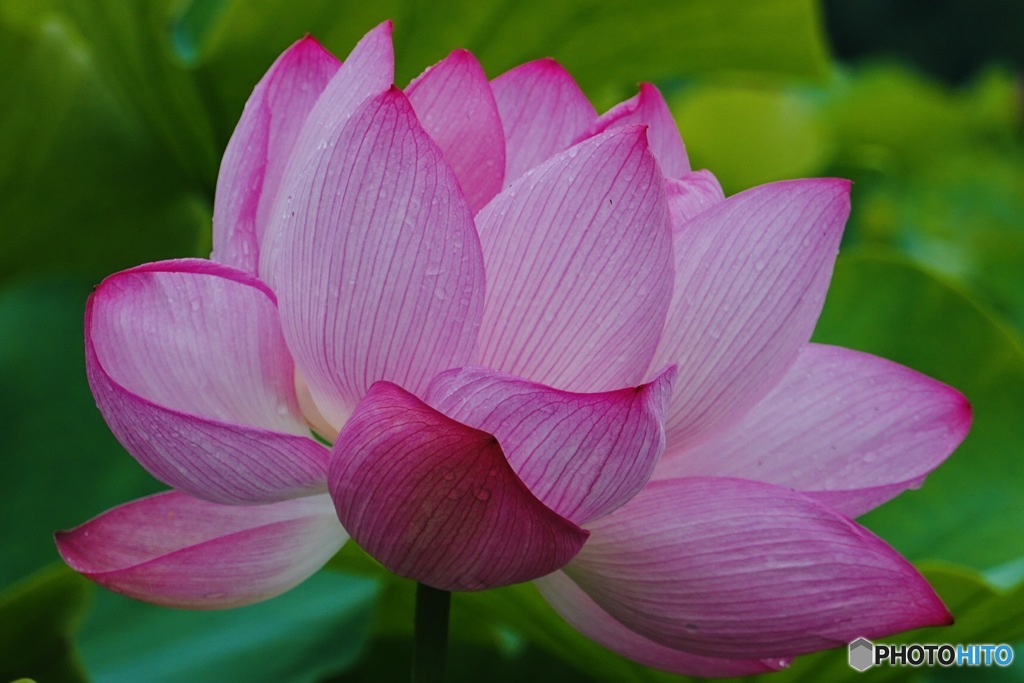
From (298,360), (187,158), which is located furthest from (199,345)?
(187,158)

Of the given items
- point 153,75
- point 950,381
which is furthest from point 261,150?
point 950,381

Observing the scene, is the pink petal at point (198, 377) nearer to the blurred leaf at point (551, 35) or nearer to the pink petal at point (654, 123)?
the pink petal at point (654, 123)

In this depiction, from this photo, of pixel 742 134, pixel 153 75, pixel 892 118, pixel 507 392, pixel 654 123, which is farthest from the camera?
pixel 892 118

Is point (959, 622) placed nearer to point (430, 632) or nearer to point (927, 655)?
point (927, 655)

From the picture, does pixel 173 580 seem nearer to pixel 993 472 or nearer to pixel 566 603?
pixel 566 603

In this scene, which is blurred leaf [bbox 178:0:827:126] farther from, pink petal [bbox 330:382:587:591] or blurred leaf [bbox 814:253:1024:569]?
pink petal [bbox 330:382:587:591]

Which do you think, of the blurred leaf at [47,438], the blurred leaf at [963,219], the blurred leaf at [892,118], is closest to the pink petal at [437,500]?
the blurred leaf at [47,438]
